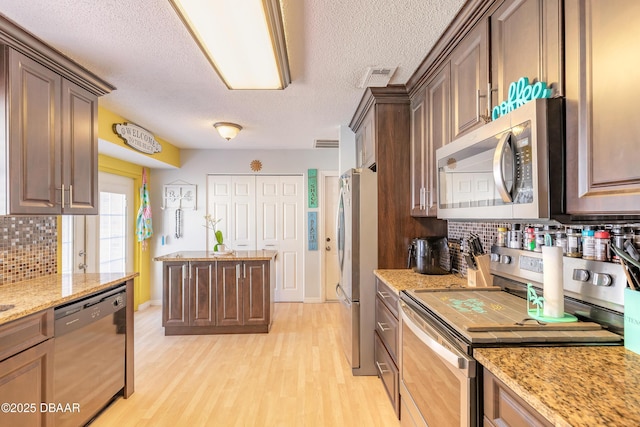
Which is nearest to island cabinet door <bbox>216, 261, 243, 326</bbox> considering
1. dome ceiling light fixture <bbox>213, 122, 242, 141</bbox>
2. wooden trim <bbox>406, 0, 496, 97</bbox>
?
dome ceiling light fixture <bbox>213, 122, 242, 141</bbox>

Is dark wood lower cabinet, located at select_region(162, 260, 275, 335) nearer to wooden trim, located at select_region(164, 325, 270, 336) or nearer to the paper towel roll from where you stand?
wooden trim, located at select_region(164, 325, 270, 336)

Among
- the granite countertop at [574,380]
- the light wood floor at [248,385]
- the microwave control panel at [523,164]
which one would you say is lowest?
the light wood floor at [248,385]

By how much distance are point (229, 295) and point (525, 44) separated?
3319 mm

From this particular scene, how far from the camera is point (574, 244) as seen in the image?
4.46ft

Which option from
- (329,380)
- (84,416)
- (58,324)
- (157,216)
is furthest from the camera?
(157,216)

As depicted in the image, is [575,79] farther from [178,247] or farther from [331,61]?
[178,247]

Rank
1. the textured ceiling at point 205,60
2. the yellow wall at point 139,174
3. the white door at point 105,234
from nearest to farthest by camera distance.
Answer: the textured ceiling at point 205,60
the white door at point 105,234
the yellow wall at point 139,174

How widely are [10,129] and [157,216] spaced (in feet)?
10.8

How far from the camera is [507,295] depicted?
5.54 ft

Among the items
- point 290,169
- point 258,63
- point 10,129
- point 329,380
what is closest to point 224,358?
point 329,380

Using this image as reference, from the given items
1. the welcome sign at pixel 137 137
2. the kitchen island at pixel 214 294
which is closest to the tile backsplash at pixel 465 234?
the kitchen island at pixel 214 294

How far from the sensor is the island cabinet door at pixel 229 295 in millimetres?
3613

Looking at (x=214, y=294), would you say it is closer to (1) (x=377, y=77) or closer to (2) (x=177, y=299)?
(2) (x=177, y=299)

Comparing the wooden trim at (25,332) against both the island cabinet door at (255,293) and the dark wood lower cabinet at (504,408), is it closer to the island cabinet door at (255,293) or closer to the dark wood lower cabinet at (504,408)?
the dark wood lower cabinet at (504,408)
